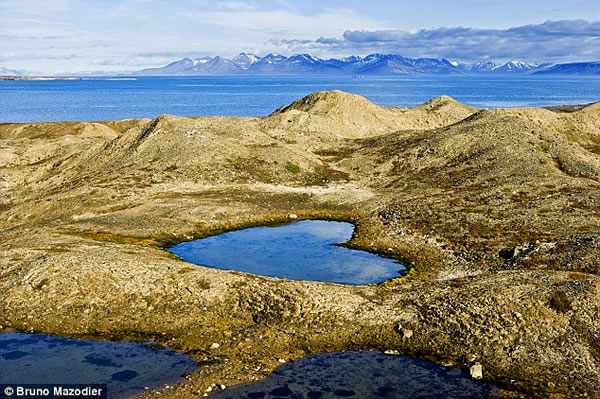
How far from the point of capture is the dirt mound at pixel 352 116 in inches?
4904

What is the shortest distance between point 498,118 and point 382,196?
36.9 m

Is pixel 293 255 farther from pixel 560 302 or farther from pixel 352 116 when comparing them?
pixel 352 116

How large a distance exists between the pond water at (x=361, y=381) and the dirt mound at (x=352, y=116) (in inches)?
3575

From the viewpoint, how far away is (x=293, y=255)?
52.9 meters

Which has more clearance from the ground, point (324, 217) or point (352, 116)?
point (352, 116)

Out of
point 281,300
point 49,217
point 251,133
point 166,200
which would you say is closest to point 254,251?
point 281,300

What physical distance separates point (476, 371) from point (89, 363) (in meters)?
22.2

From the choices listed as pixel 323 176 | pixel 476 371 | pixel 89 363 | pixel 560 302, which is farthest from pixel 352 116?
pixel 89 363

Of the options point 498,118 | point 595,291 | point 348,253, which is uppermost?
point 498,118

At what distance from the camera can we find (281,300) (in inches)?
1471

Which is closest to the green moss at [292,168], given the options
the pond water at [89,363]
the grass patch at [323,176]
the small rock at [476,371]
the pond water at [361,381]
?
the grass patch at [323,176]

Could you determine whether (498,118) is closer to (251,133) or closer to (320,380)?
(251,133)

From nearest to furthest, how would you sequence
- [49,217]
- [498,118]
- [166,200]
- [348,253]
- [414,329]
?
[414,329]
[348,253]
[49,217]
[166,200]
[498,118]

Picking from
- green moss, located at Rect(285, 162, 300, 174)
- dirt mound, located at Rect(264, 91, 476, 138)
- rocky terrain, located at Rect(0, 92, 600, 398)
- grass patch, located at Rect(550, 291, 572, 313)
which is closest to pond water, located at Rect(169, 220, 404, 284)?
rocky terrain, located at Rect(0, 92, 600, 398)
